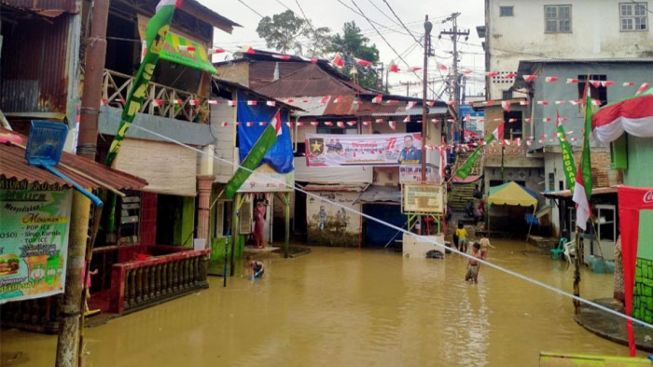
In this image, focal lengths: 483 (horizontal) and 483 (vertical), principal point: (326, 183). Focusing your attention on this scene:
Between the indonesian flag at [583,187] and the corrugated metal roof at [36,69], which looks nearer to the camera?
the corrugated metal roof at [36,69]

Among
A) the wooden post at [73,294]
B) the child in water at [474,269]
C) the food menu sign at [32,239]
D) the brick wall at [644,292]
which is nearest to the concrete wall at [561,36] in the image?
the child in water at [474,269]

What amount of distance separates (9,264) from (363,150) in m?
17.9

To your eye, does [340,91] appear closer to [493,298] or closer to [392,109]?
[392,109]

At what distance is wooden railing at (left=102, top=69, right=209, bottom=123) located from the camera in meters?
11.4

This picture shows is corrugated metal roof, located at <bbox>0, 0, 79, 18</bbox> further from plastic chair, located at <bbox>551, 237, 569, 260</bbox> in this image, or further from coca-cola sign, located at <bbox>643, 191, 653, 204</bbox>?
plastic chair, located at <bbox>551, 237, 569, 260</bbox>

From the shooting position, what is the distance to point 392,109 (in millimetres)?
24844

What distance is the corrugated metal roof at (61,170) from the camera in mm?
5441

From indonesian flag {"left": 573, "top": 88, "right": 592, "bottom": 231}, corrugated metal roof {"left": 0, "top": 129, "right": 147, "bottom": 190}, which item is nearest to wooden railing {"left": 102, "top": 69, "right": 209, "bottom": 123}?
corrugated metal roof {"left": 0, "top": 129, "right": 147, "bottom": 190}

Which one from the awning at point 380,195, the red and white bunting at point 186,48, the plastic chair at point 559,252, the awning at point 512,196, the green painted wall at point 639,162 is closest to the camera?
the green painted wall at point 639,162

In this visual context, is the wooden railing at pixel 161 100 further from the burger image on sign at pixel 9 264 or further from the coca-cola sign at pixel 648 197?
the coca-cola sign at pixel 648 197

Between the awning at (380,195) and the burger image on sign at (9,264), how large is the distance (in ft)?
58.9

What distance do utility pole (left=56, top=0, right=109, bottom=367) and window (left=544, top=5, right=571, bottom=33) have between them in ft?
110

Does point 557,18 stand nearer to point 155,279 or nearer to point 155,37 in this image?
point 155,279

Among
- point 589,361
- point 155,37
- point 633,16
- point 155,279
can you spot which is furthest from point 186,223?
point 633,16
